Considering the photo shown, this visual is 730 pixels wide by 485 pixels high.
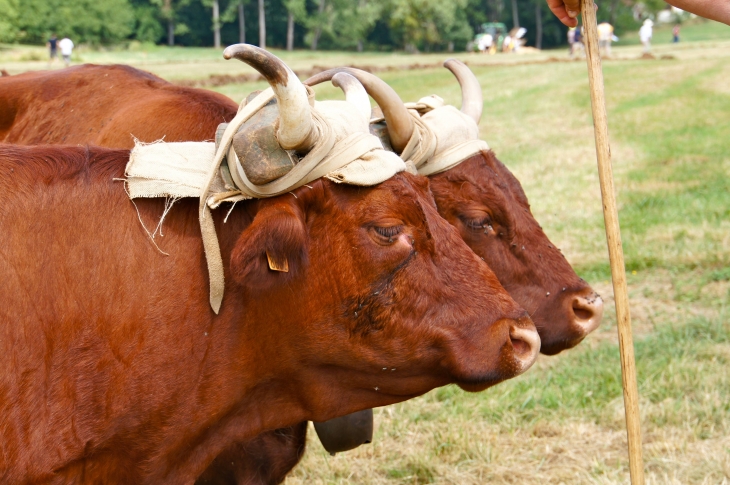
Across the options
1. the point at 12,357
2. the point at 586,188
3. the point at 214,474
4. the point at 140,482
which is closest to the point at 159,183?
the point at 12,357

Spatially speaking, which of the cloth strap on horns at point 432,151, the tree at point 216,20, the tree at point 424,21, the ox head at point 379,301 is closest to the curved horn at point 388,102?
the cloth strap on horns at point 432,151

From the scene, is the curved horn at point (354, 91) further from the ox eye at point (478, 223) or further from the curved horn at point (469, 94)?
the curved horn at point (469, 94)

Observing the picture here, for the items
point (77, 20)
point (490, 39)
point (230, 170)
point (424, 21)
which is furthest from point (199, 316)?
point (424, 21)

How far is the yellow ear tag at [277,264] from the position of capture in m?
2.94

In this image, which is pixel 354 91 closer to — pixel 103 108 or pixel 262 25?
pixel 103 108

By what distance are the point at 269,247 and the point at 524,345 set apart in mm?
1044

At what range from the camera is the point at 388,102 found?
4.12 metres

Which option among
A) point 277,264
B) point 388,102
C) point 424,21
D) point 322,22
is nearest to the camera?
point 277,264

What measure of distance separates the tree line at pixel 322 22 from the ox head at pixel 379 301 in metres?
77.1

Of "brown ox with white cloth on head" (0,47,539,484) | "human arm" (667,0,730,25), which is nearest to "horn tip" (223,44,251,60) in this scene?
"brown ox with white cloth on head" (0,47,539,484)

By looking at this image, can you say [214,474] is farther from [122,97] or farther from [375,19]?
[375,19]

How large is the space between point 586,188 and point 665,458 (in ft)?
28.8

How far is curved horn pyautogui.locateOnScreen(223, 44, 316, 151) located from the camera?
2.80 m

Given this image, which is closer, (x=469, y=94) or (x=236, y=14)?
(x=469, y=94)
